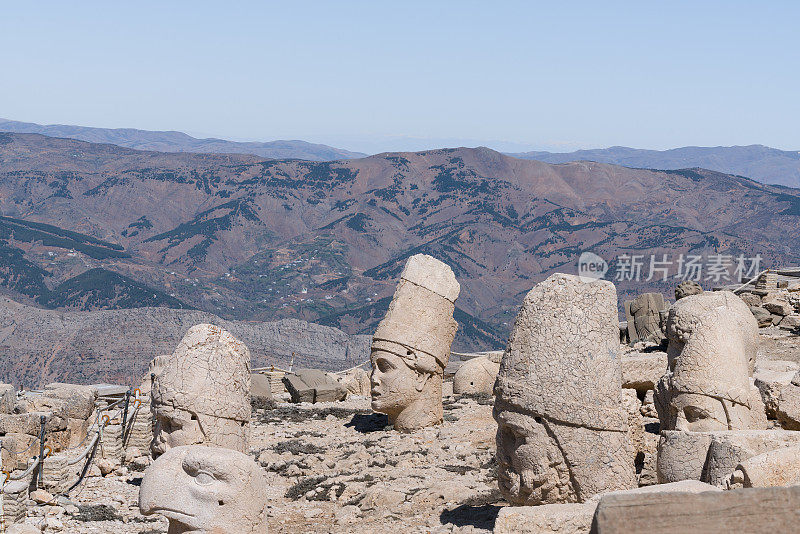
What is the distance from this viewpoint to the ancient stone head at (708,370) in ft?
24.8

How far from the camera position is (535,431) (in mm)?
6613

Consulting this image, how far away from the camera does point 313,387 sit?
675 inches

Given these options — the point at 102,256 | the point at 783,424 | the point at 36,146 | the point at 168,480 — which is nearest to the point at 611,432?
the point at 783,424

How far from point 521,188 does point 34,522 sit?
13449 cm

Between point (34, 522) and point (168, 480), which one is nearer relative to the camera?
point (168, 480)

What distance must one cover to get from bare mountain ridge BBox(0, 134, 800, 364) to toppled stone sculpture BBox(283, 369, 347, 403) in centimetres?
6130

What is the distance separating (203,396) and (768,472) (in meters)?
5.73

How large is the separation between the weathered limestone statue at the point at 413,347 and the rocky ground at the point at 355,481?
0.42 m

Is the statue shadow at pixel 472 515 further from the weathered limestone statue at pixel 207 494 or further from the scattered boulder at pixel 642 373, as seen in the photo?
the scattered boulder at pixel 642 373

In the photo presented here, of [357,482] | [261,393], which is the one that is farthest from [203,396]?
[261,393]

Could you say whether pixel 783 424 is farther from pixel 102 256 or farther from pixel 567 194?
pixel 567 194

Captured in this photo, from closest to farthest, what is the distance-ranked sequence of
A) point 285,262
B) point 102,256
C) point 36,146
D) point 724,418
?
point 724,418 → point 102,256 → point 285,262 → point 36,146

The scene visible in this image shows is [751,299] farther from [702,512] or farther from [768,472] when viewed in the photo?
[702,512]

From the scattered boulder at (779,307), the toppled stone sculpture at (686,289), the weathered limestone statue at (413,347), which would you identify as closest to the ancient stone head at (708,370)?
the weathered limestone statue at (413,347)
